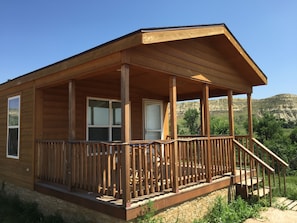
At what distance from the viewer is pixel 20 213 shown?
551cm

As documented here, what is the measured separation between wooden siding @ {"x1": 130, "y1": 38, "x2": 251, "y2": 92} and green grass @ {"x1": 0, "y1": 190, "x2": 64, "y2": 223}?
3.75 metres

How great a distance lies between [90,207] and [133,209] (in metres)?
0.99

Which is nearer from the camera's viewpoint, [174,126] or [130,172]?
[174,126]

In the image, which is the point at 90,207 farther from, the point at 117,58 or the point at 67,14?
the point at 67,14

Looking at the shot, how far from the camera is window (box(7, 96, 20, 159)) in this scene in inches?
265

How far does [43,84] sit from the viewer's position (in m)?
5.65

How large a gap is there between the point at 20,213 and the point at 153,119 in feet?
16.7

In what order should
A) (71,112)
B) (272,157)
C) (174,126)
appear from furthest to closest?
(272,157) < (71,112) < (174,126)

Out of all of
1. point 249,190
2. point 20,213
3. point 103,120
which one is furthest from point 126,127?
point 249,190

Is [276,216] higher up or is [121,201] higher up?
[121,201]

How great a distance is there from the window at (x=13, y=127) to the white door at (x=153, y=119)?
4.06m

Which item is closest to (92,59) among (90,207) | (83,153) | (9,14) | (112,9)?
(83,153)

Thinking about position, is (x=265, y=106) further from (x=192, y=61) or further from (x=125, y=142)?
(x=125, y=142)

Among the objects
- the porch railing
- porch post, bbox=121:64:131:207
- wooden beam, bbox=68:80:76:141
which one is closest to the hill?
the porch railing
